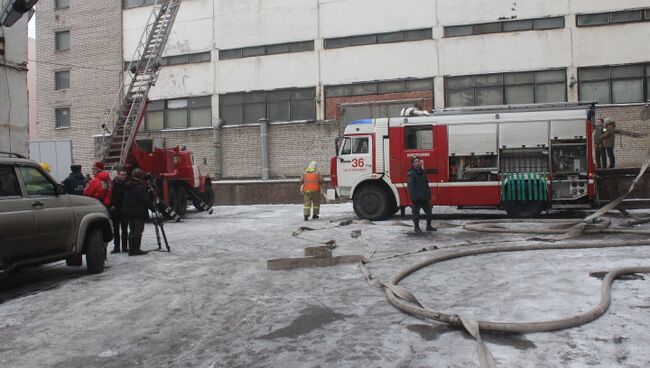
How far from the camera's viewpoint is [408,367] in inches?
163

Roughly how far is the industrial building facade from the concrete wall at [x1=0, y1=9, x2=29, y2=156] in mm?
15417

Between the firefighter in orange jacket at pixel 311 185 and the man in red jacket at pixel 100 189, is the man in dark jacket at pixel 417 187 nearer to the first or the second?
the firefighter in orange jacket at pixel 311 185

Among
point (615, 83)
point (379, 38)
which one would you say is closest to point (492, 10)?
point (379, 38)

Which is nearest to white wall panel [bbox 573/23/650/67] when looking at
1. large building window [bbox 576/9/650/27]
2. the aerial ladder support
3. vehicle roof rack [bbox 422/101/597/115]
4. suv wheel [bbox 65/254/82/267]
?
large building window [bbox 576/9/650/27]

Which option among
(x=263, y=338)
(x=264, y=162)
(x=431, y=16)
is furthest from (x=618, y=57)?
(x=263, y=338)

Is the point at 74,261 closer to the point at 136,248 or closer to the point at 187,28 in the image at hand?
the point at 136,248

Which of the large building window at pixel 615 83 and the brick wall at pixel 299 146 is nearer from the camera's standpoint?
the large building window at pixel 615 83

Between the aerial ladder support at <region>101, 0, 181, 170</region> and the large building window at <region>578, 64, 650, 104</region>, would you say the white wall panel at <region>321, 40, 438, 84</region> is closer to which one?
the large building window at <region>578, 64, 650, 104</region>


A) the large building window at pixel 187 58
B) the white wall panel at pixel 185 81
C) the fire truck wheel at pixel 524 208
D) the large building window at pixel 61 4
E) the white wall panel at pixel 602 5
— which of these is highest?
the large building window at pixel 61 4

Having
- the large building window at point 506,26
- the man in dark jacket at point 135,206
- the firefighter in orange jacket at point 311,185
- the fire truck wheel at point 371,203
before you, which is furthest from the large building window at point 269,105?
the man in dark jacket at point 135,206

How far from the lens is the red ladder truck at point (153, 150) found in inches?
679

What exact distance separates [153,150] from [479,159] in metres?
10.4

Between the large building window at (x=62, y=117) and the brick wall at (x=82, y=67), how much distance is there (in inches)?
8.2

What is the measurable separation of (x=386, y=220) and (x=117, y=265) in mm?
7902
